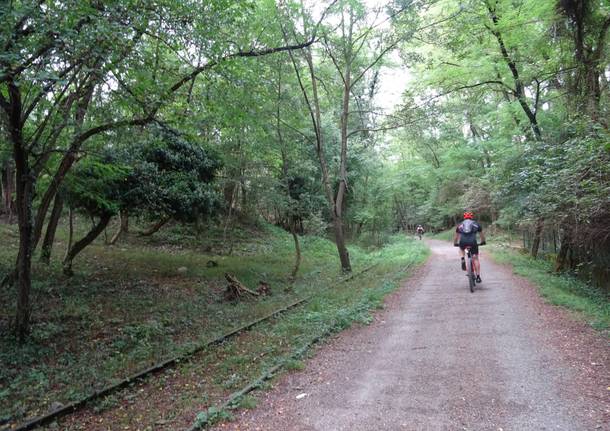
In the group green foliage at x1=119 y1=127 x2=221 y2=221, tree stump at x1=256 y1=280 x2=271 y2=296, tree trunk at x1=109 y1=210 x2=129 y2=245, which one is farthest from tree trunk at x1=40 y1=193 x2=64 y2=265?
tree stump at x1=256 y1=280 x2=271 y2=296

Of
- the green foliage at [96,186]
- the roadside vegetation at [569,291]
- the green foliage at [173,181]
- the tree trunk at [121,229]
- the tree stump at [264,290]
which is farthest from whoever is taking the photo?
the tree trunk at [121,229]

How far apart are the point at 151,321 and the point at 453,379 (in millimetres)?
6007

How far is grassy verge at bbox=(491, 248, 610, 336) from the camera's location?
711 cm

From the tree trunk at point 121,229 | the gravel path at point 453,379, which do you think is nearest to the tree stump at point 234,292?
the gravel path at point 453,379

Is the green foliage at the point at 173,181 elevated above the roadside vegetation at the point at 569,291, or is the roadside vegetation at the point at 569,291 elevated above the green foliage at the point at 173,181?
the green foliage at the point at 173,181

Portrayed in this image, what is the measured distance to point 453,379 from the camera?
4617mm

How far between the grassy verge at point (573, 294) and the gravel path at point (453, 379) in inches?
15.1

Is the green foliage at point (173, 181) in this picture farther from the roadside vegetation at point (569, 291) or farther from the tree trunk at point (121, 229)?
the roadside vegetation at point (569, 291)

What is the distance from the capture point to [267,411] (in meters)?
4.17

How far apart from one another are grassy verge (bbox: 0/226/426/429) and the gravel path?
734 millimetres

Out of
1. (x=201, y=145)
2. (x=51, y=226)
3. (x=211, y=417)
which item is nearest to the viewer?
(x=211, y=417)

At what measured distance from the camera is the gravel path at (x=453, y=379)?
12.3 feet

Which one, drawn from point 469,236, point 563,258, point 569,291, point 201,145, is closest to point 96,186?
point 201,145

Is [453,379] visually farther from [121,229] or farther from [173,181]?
[121,229]
